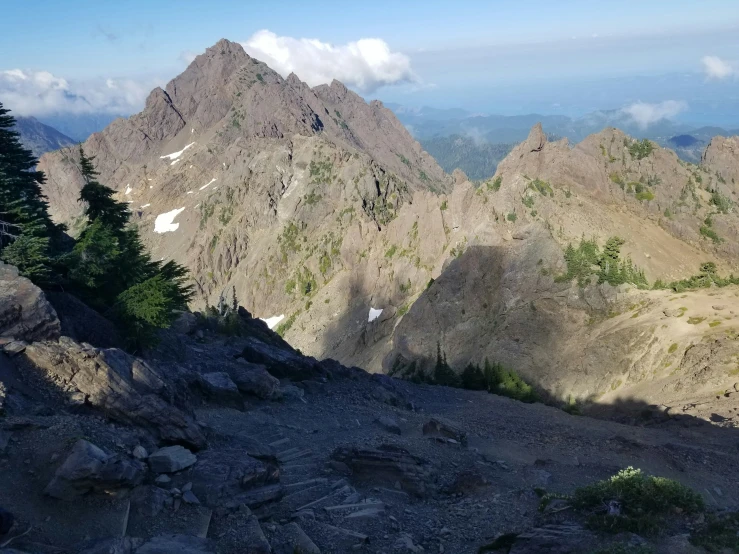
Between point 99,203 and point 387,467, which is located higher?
point 99,203

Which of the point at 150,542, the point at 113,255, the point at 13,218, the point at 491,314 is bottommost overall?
the point at 491,314

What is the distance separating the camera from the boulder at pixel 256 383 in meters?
28.0

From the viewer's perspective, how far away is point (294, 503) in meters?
15.9

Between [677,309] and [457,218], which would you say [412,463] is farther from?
[457,218]

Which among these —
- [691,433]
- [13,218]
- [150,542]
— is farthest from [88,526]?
[691,433]

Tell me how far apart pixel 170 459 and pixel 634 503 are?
12.1 m

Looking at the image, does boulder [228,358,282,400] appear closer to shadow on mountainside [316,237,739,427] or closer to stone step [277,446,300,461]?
stone step [277,446,300,461]

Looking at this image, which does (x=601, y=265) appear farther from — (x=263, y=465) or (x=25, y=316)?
(x=25, y=316)

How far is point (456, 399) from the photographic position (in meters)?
40.2

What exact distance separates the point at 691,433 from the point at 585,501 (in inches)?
667

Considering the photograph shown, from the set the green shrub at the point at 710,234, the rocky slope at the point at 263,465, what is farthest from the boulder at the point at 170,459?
the green shrub at the point at 710,234

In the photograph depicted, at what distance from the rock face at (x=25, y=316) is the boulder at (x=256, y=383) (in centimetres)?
1018

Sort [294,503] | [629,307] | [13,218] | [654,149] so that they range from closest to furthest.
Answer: [294,503] < [13,218] < [629,307] < [654,149]

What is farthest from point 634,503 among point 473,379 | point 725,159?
point 725,159
